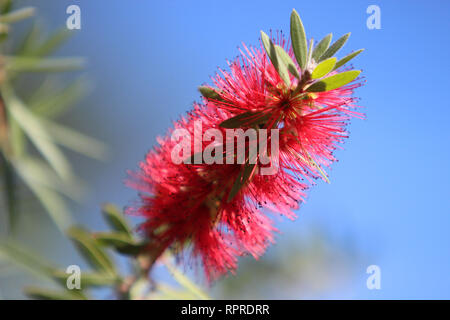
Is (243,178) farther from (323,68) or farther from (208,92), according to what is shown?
(323,68)

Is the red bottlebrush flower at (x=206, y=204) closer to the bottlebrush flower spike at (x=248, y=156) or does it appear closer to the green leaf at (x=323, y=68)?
the bottlebrush flower spike at (x=248, y=156)

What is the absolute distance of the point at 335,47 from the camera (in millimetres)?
1353

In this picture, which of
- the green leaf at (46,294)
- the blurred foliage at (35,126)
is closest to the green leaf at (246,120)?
the green leaf at (46,294)

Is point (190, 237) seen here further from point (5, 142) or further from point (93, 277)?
point (5, 142)

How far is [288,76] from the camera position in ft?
4.53

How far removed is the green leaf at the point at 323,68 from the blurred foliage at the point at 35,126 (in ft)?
3.73

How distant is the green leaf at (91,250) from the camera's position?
176cm

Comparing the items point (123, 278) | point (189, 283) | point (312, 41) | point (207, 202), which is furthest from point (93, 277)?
point (312, 41)

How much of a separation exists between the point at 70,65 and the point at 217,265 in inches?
45.2

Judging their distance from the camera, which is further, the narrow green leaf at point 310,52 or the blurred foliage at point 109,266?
the blurred foliage at point 109,266

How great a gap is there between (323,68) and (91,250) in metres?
1.11

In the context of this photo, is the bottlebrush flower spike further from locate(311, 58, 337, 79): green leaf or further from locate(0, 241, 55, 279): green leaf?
locate(0, 241, 55, 279): green leaf

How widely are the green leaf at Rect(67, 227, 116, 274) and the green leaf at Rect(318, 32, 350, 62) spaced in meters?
1.10

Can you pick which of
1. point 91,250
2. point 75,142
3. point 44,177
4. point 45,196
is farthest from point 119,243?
point 75,142
